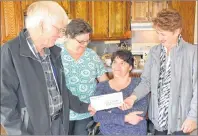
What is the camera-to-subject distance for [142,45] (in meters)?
3.20

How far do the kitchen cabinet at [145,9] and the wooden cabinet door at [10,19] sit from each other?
1.37m

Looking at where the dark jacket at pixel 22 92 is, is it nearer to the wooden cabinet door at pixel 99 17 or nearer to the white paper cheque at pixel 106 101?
the white paper cheque at pixel 106 101

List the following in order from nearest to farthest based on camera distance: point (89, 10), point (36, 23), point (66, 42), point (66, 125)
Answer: point (36, 23) → point (66, 125) → point (66, 42) → point (89, 10)

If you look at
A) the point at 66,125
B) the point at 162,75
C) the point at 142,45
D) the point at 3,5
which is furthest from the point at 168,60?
the point at 3,5

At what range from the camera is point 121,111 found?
4.86ft

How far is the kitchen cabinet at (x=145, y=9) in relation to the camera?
10.2 feet

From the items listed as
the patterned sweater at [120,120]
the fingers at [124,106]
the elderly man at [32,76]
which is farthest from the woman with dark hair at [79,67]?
the elderly man at [32,76]

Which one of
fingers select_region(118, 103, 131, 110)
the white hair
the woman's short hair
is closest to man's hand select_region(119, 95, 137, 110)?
fingers select_region(118, 103, 131, 110)

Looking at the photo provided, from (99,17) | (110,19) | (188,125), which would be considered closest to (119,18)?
(110,19)

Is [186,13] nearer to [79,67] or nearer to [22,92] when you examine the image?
[79,67]

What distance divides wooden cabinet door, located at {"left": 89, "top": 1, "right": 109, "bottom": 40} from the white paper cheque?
6.30 feet

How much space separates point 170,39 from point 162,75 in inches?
7.5

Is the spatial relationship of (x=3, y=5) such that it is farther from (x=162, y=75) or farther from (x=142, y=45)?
(x=162, y=75)

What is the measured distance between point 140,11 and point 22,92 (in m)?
2.46
